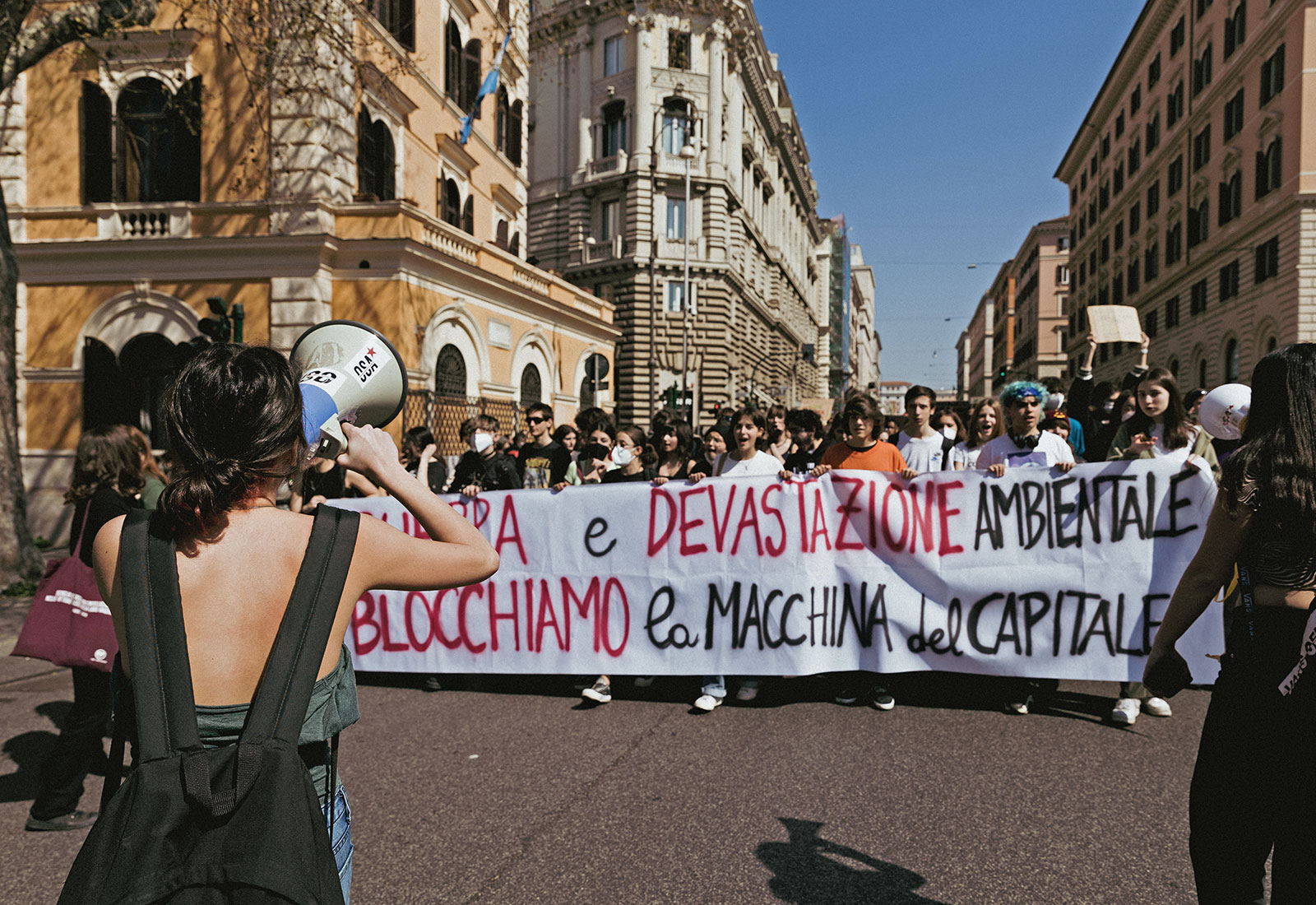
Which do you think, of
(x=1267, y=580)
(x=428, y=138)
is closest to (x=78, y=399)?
(x=428, y=138)

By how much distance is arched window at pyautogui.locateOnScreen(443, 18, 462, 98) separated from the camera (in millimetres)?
18156

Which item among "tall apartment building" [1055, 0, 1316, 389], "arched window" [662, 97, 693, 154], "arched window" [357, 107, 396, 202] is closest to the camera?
"arched window" [357, 107, 396, 202]

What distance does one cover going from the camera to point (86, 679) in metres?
3.67

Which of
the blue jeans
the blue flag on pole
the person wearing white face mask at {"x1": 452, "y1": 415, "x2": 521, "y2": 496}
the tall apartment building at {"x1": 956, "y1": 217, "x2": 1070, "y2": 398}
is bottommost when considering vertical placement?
the blue jeans

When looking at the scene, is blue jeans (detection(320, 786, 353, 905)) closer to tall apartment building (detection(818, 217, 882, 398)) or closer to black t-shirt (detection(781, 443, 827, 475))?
black t-shirt (detection(781, 443, 827, 475))

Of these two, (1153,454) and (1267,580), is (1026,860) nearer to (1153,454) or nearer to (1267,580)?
(1267,580)

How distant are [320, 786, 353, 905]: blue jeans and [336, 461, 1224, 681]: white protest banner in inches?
141

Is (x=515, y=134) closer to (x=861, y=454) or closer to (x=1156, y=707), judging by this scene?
(x=861, y=454)

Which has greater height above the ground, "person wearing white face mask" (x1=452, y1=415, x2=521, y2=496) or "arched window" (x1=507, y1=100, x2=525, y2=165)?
"arched window" (x1=507, y1=100, x2=525, y2=165)

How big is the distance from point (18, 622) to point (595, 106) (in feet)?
119

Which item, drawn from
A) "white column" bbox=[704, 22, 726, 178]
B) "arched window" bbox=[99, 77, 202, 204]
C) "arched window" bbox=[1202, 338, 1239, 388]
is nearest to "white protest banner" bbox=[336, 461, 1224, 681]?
"arched window" bbox=[99, 77, 202, 204]

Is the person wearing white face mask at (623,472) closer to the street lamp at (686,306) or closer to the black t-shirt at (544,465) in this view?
the black t-shirt at (544,465)

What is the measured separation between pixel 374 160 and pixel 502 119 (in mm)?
7314

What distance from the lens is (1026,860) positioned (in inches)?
121
